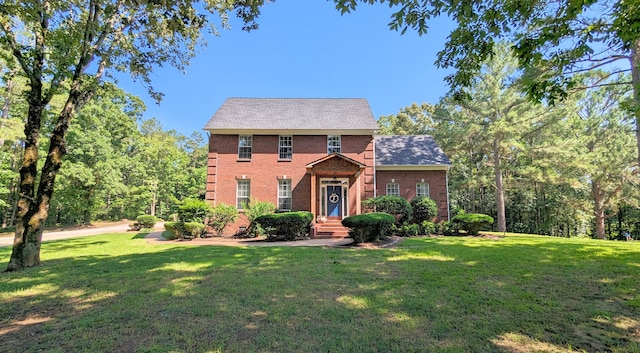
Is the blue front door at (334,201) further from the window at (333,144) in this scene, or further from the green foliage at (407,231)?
the green foliage at (407,231)

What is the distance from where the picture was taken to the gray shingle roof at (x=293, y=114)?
1689 cm

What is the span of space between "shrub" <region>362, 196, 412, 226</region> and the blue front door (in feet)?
5.80

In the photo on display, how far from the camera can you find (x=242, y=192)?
1664 cm

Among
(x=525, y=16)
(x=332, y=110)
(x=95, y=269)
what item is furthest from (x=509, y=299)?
(x=332, y=110)

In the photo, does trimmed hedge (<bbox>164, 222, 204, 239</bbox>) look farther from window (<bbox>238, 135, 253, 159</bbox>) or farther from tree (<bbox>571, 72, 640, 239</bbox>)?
tree (<bbox>571, 72, 640, 239</bbox>)

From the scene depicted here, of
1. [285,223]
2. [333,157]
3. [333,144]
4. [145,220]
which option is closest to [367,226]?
[285,223]

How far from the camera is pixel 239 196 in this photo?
1658 cm

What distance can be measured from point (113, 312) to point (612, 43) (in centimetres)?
901

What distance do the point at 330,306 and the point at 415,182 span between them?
47.8ft

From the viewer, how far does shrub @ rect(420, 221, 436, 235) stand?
48.2 feet

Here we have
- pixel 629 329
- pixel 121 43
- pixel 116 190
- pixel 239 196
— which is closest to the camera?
pixel 629 329

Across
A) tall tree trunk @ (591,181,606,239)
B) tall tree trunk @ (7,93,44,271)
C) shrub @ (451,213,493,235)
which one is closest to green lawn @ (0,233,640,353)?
A: tall tree trunk @ (7,93,44,271)

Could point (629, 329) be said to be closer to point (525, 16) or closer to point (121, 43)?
point (525, 16)

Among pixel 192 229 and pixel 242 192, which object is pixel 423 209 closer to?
pixel 242 192
